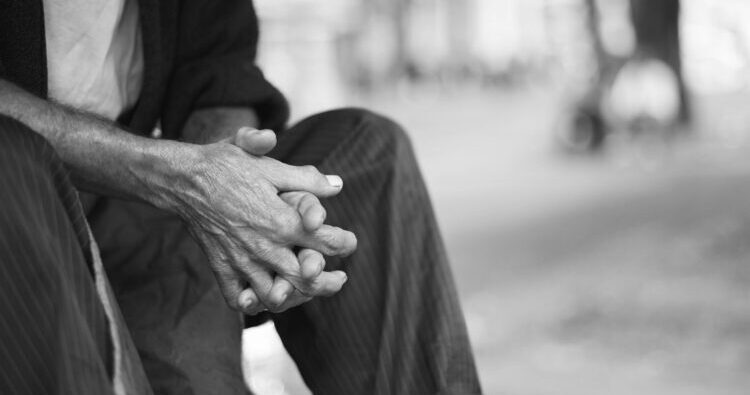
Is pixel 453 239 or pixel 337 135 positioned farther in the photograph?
pixel 453 239

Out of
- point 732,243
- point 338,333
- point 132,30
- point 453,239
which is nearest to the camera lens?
point 338,333

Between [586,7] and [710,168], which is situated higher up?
[586,7]

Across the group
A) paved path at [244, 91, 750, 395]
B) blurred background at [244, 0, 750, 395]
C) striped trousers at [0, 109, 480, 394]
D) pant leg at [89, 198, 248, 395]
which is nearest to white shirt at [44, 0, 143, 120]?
pant leg at [89, 198, 248, 395]

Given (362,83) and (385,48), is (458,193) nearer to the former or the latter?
(362,83)

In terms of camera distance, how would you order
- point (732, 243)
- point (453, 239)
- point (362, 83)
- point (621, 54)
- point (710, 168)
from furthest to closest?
1. point (362, 83)
2. point (621, 54)
3. point (710, 168)
4. point (453, 239)
5. point (732, 243)

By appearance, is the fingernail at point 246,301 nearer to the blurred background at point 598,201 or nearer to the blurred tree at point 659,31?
the blurred background at point 598,201

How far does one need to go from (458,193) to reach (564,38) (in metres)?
22.7

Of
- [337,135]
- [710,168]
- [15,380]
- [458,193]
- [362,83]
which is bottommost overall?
[362,83]

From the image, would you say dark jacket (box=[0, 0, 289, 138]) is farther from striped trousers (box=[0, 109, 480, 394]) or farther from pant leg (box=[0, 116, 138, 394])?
pant leg (box=[0, 116, 138, 394])

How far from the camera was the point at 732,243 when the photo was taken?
5742 mm

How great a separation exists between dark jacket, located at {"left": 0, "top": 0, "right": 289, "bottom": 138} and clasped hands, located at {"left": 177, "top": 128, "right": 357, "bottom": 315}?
42 centimetres

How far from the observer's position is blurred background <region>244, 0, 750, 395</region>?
4.18m

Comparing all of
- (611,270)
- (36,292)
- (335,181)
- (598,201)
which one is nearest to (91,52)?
(335,181)

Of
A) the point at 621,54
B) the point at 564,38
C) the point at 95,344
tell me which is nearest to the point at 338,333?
the point at 95,344
